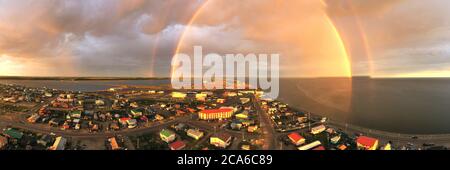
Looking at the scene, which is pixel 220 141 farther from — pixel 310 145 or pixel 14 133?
pixel 14 133

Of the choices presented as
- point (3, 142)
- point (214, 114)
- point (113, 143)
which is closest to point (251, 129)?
point (214, 114)

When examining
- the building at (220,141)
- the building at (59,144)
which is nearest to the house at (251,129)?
the building at (220,141)

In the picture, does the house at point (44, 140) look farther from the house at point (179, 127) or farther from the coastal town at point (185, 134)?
the house at point (179, 127)

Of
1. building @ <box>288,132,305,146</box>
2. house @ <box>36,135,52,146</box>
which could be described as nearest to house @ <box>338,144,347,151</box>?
building @ <box>288,132,305,146</box>

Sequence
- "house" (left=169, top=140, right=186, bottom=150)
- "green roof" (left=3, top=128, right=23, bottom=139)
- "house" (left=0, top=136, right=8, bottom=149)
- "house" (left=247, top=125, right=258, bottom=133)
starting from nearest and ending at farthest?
"house" (left=169, top=140, right=186, bottom=150)
"house" (left=0, top=136, right=8, bottom=149)
"green roof" (left=3, top=128, right=23, bottom=139)
"house" (left=247, top=125, right=258, bottom=133)

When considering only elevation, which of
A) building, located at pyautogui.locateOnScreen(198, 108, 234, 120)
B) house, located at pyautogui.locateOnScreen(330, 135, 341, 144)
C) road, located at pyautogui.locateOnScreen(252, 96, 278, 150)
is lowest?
house, located at pyautogui.locateOnScreen(330, 135, 341, 144)

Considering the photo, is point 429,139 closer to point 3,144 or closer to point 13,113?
point 3,144

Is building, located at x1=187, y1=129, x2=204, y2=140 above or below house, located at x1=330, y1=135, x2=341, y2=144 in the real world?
above

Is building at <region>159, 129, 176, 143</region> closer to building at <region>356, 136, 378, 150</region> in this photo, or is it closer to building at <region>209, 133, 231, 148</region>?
building at <region>209, 133, 231, 148</region>
